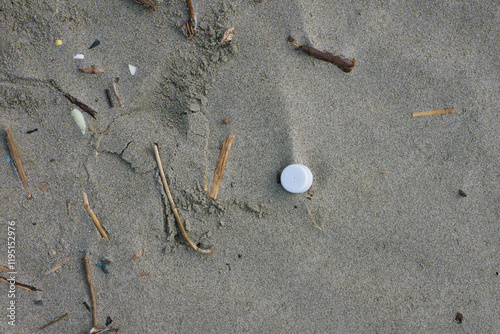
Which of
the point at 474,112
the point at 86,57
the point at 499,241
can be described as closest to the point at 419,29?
the point at 474,112

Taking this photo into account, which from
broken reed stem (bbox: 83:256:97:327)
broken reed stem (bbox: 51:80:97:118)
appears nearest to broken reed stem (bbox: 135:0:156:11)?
broken reed stem (bbox: 51:80:97:118)

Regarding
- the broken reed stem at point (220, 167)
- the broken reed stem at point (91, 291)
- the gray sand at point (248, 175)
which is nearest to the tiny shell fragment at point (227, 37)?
the gray sand at point (248, 175)

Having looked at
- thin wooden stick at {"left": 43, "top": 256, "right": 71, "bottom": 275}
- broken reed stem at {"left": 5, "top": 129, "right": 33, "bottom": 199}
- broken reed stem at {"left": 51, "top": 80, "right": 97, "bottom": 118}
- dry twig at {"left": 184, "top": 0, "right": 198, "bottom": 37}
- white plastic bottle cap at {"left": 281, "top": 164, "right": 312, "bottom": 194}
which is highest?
dry twig at {"left": 184, "top": 0, "right": 198, "bottom": 37}

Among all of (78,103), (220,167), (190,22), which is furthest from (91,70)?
(220,167)

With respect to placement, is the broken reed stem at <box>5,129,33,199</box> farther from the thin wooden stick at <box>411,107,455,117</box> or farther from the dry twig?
the thin wooden stick at <box>411,107,455,117</box>

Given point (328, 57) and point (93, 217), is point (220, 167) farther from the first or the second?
point (328, 57)

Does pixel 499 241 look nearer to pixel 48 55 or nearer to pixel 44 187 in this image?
pixel 44 187
